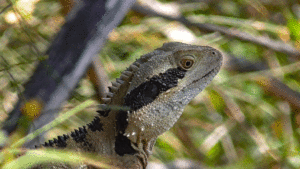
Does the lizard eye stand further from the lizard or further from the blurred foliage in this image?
the blurred foliage

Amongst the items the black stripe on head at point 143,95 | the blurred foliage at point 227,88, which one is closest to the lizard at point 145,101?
the black stripe on head at point 143,95

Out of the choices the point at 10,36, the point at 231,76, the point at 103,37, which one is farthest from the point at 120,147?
the point at 231,76

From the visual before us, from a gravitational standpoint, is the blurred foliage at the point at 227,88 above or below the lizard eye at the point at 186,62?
below

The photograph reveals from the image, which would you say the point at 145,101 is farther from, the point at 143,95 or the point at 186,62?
the point at 186,62

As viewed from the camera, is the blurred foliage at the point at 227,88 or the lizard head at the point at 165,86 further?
the blurred foliage at the point at 227,88

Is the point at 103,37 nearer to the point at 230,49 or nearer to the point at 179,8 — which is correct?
the point at 179,8

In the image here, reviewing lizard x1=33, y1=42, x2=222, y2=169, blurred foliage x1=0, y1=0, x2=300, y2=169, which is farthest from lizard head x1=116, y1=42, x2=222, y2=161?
blurred foliage x1=0, y1=0, x2=300, y2=169

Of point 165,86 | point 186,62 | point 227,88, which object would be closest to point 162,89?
point 165,86

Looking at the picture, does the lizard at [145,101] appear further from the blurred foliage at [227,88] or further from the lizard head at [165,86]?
the blurred foliage at [227,88]
